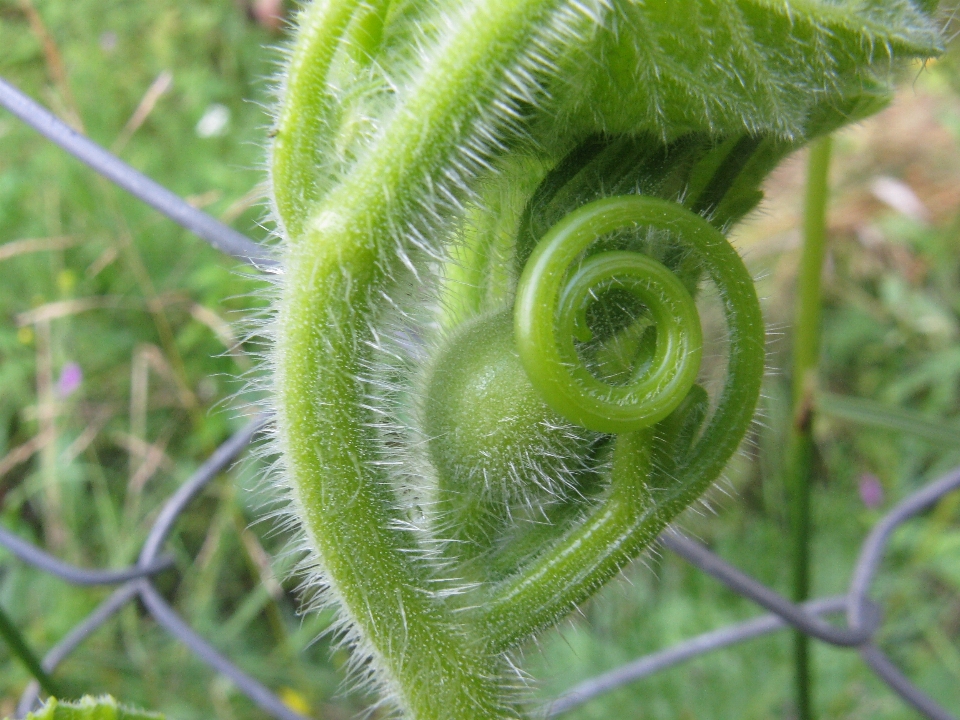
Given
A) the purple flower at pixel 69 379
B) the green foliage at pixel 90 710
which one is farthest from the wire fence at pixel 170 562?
the purple flower at pixel 69 379

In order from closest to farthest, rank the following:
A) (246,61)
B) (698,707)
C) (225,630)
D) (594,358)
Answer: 1. (594,358)
2. (698,707)
3. (225,630)
4. (246,61)

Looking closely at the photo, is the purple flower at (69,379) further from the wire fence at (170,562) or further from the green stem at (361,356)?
the green stem at (361,356)

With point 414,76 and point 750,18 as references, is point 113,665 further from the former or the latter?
point 750,18

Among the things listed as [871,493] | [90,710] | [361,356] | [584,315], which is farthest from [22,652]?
[871,493]

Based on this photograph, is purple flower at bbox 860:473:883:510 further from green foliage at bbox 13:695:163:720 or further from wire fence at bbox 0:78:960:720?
green foliage at bbox 13:695:163:720

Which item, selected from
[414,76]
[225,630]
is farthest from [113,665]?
[414,76]

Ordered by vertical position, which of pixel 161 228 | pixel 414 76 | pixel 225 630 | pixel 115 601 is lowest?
pixel 225 630

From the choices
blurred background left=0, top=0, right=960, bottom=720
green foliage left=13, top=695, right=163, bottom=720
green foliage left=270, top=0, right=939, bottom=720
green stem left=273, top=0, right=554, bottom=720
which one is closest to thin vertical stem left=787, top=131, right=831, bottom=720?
blurred background left=0, top=0, right=960, bottom=720

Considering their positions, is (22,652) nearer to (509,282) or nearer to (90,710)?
(90,710)
